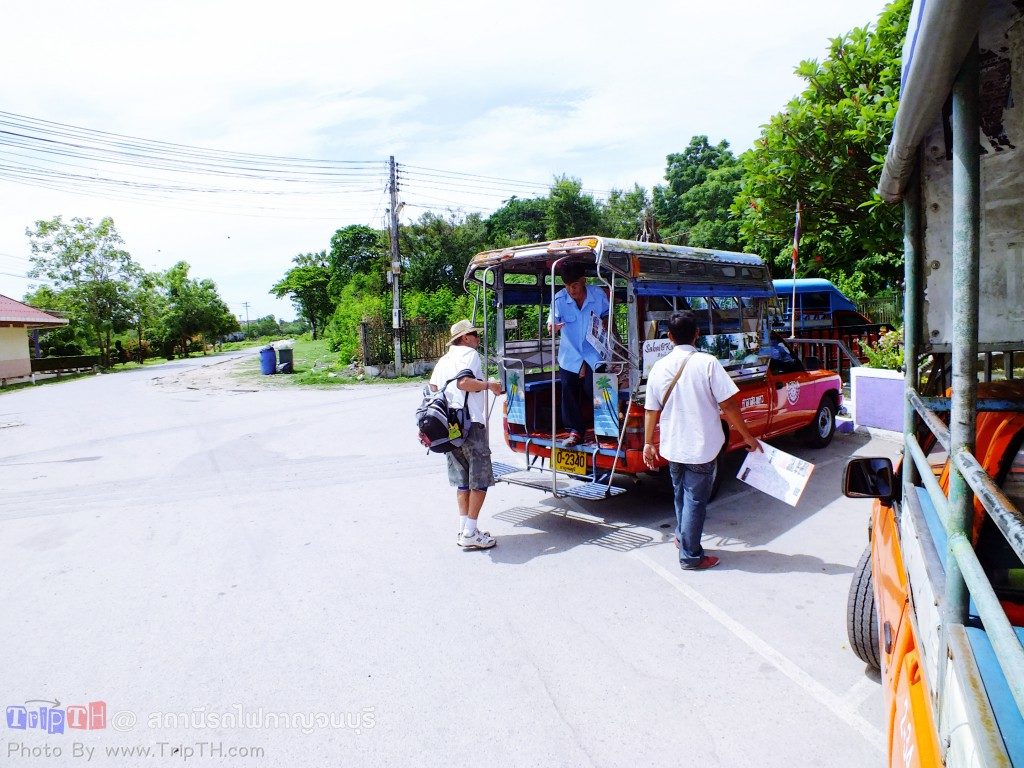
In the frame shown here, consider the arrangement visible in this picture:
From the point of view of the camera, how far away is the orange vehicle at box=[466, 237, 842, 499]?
5.44 metres

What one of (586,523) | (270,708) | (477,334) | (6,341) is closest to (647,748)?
(270,708)

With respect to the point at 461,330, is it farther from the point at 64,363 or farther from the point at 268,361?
the point at 64,363

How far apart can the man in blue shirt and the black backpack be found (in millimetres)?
1186

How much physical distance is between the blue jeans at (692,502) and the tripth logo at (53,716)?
351 centimetres

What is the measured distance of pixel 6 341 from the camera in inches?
1077

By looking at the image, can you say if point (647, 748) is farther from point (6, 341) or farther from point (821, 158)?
point (6, 341)

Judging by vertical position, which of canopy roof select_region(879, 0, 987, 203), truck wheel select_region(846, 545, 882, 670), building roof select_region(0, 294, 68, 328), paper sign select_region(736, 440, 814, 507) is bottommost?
truck wheel select_region(846, 545, 882, 670)

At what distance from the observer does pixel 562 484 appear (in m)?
5.79

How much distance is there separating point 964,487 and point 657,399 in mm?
3004

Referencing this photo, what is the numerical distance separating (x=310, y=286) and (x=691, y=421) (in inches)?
2048

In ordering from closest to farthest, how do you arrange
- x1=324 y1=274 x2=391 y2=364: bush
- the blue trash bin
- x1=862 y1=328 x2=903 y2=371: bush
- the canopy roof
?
the canopy roof → x1=862 y1=328 x2=903 y2=371: bush → x1=324 y1=274 x2=391 y2=364: bush → the blue trash bin

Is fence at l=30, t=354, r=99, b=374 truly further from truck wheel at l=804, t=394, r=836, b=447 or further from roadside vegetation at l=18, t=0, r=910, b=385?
truck wheel at l=804, t=394, r=836, b=447

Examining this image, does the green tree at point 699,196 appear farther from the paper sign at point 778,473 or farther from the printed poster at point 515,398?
the paper sign at point 778,473

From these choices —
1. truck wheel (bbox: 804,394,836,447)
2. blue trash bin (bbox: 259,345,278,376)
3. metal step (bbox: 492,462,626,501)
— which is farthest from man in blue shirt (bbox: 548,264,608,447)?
blue trash bin (bbox: 259,345,278,376)
